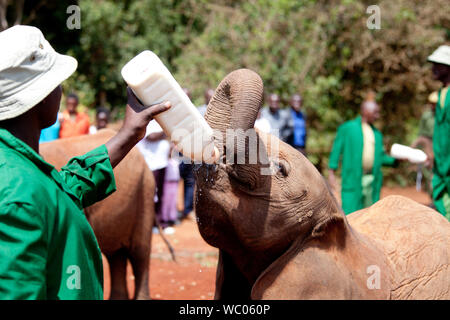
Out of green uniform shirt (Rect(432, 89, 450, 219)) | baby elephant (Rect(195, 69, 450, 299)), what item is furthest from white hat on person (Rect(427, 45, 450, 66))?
baby elephant (Rect(195, 69, 450, 299))

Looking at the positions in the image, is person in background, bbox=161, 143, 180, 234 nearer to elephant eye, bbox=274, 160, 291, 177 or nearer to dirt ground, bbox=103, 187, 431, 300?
dirt ground, bbox=103, 187, 431, 300

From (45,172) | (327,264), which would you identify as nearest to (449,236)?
(327,264)

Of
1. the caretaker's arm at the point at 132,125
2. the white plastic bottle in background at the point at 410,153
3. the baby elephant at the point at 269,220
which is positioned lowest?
the white plastic bottle in background at the point at 410,153

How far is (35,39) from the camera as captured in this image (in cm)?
211

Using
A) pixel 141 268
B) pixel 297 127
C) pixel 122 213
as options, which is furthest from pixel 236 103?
pixel 297 127

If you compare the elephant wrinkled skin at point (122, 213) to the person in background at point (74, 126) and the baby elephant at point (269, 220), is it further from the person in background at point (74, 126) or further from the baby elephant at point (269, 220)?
the baby elephant at point (269, 220)

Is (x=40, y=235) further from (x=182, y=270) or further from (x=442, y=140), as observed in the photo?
(x=182, y=270)

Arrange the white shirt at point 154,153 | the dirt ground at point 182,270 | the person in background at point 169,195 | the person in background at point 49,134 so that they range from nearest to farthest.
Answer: the dirt ground at point 182,270
the person in background at point 49,134
the white shirt at point 154,153
the person in background at point 169,195

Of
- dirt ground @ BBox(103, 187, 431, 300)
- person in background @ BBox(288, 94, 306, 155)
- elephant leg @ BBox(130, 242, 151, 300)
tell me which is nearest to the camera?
elephant leg @ BBox(130, 242, 151, 300)

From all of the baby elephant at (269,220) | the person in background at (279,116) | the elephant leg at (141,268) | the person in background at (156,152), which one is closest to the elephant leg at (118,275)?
the elephant leg at (141,268)

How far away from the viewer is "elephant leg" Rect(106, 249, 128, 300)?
20.5 feet

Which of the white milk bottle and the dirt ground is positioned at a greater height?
the white milk bottle

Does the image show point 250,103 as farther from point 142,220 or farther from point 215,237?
point 142,220

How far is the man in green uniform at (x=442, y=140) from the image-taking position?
5191mm
